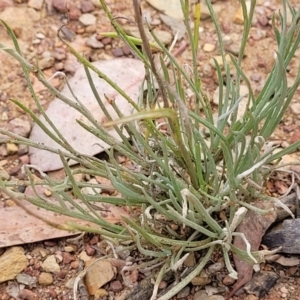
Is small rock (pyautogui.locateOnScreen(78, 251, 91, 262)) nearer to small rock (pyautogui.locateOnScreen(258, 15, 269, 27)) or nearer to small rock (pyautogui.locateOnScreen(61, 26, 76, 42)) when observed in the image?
small rock (pyautogui.locateOnScreen(61, 26, 76, 42))

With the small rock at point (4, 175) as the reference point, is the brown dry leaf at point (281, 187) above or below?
above

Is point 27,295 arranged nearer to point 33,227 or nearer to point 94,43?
point 33,227

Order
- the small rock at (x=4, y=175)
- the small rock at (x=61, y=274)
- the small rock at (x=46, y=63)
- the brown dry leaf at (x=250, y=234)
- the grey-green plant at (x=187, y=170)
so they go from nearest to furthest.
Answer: the grey-green plant at (x=187, y=170), the brown dry leaf at (x=250, y=234), the small rock at (x=61, y=274), the small rock at (x=4, y=175), the small rock at (x=46, y=63)

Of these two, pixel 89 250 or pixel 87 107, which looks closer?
pixel 89 250

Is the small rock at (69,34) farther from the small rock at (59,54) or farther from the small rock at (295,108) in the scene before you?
the small rock at (295,108)

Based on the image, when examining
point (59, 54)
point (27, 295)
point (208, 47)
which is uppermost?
point (208, 47)

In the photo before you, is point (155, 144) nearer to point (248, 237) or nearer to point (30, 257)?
point (248, 237)

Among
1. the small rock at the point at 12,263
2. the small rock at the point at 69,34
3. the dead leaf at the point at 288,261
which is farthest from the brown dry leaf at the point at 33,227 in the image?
the small rock at the point at 69,34

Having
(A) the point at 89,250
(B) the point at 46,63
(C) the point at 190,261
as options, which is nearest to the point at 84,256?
(A) the point at 89,250
